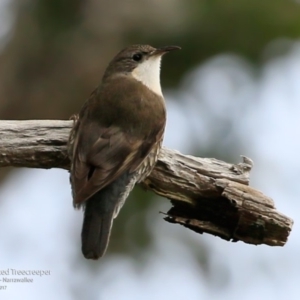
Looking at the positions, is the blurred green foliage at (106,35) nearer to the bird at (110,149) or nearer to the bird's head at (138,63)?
the bird's head at (138,63)

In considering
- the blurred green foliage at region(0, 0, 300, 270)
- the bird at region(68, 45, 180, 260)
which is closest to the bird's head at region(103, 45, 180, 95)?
the bird at region(68, 45, 180, 260)

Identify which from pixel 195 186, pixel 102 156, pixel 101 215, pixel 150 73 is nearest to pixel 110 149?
pixel 102 156

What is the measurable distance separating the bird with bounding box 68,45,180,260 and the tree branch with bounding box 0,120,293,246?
12 centimetres

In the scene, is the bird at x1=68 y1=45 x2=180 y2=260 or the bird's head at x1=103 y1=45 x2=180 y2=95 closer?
the bird at x1=68 y1=45 x2=180 y2=260

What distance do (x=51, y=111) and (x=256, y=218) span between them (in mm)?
2755

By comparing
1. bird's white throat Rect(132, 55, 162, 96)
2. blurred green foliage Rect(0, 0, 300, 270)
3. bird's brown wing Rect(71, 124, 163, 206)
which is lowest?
blurred green foliage Rect(0, 0, 300, 270)

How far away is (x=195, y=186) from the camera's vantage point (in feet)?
18.0

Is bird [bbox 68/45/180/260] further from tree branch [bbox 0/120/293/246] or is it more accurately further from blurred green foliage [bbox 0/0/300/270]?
blurred green foliage [bbox 0/0/300/270]

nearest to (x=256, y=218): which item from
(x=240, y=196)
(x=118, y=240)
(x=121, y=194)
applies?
(x=240, y=196)

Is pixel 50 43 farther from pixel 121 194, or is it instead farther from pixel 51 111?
pixel 121 194

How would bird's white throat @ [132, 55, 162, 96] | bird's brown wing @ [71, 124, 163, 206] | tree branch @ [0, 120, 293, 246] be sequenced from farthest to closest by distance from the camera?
bird's white throat @ [132, 55, 162, 96] < tree branch @ [0, 120, 293, 246] < bird's brown wing @ [71, 124, 163, 206]

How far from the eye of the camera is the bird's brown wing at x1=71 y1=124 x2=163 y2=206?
5.02 metres

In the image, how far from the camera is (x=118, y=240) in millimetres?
7465

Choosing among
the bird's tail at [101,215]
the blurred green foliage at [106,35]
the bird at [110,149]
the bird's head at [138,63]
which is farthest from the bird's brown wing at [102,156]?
the blurred green foliage at [106,35]
